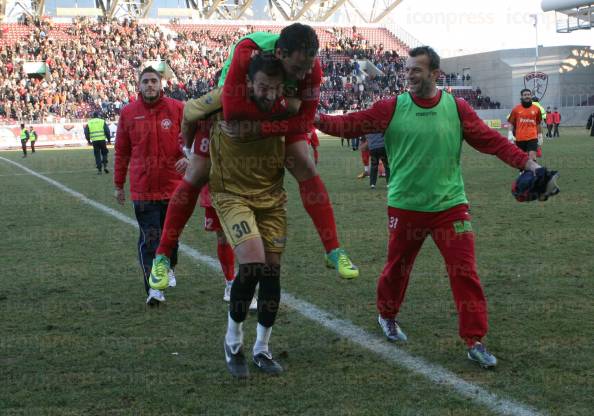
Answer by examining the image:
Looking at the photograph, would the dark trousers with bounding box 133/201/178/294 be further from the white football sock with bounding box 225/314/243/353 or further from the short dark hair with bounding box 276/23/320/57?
the short dark hair with bounding box 276/23/320/57

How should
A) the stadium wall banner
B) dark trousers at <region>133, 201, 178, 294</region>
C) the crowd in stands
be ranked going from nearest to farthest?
1. dark trousers at <region>133, 201, 178, 294</region>
2. the crowd in stands
3. the stadium wall banner

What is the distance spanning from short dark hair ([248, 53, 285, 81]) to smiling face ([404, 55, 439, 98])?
3.52 ft

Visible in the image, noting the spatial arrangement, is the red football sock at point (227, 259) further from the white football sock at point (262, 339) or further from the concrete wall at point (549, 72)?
the concrete wall at point (549, 72)

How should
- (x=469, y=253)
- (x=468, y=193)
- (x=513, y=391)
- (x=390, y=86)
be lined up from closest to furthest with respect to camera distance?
(x=513, y=391) < (x=469, y=253) < (x=468, y=193) < (x=390, y=86)

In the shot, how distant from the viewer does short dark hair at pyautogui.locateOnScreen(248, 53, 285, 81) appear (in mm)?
3777

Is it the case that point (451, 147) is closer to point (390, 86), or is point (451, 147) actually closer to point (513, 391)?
point (513, 391)

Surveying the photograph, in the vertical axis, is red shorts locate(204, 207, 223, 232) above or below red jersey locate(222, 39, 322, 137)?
below

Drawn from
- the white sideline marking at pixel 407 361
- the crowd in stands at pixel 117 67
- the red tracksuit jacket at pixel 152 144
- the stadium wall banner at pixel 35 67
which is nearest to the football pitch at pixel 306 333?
the white sideline marking at pixel 407 361

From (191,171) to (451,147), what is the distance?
168cm

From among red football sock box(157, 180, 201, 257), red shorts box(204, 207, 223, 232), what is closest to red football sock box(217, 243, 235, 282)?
red shorts box(204, 207, 223, 232)

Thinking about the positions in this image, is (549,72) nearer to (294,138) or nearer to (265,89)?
(294,138)

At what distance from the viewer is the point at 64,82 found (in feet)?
142

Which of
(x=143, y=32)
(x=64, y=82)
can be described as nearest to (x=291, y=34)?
(x=64, y=82)

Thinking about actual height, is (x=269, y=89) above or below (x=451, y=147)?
above
